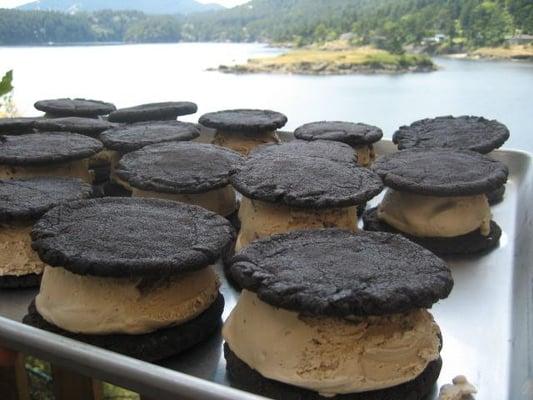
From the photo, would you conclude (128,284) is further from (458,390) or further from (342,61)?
(342,61)

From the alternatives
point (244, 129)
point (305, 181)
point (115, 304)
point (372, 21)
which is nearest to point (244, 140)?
point (244, 129)

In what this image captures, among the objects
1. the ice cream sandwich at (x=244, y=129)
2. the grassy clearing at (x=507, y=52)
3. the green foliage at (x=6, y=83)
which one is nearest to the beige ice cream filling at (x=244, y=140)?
the ice cream sandwich at (x=244, y=129)

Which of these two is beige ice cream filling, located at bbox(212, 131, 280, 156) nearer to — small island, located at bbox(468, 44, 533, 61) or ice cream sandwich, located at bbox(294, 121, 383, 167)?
ice cream sandwich, located at bbox(294, 121, 383, 167)

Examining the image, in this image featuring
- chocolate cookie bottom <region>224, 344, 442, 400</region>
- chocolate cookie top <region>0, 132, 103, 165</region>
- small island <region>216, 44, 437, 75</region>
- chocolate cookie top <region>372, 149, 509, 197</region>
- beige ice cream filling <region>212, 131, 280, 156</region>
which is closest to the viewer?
chocolate cookie bottom <region>224, 344, 442, 400</region>

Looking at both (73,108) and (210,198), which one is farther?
(73,108)

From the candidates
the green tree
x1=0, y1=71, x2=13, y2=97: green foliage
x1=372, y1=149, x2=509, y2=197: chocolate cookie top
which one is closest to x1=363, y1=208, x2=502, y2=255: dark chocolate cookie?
x1=372, y1=149, x2=509, y2=197: chocolate cookie top

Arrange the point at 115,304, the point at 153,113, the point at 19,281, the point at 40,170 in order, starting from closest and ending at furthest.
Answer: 1. the point at 115,304
2. the point at 19,281
3. the point at 40,170
4. the point at 153,113

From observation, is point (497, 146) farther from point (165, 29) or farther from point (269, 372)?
point (165, 29)

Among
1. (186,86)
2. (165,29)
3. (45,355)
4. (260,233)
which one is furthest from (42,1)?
(45,355)
